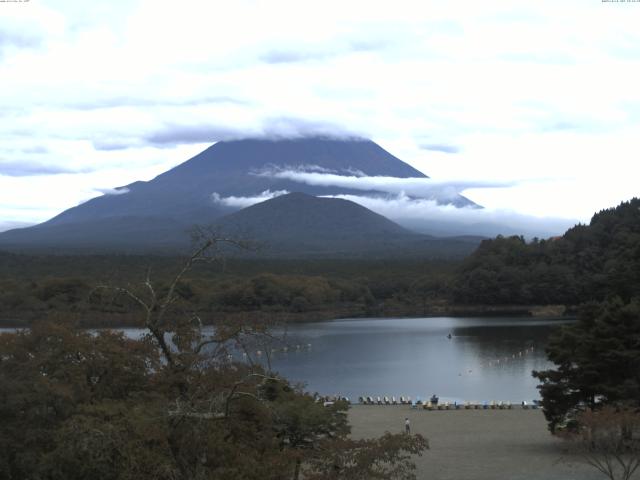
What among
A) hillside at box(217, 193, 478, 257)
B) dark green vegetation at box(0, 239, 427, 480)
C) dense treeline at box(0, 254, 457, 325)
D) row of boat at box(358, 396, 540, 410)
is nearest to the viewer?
dark green vegetation at box(0, 239, 427, 480)

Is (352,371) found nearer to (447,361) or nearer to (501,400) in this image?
(447,361)

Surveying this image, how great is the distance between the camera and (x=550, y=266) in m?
77.8

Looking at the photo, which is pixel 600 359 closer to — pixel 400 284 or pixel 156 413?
pixel 156 413

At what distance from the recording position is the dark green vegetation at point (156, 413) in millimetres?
8711

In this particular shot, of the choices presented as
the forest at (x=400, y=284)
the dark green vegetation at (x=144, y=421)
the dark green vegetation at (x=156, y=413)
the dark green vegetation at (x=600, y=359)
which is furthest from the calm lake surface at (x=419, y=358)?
the dark green vegetation at (x=156, y=413)

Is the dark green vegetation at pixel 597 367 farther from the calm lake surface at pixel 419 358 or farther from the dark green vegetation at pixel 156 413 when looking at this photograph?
the calm lake surface at pixel 419 358

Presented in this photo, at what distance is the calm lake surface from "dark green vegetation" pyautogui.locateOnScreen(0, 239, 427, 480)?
10657mm

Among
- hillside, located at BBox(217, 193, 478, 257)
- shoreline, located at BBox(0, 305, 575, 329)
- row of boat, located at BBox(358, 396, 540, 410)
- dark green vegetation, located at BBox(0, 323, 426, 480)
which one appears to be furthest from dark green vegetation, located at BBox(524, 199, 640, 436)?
hillside, located at BBox(217, 193, 478, 257)

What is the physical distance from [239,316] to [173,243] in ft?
449

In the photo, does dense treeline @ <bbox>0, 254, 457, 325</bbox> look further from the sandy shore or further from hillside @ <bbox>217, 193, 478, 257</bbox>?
hillside @ <bbox>217, 193, 478, 257</bbox>

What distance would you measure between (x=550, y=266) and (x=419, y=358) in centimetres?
3726

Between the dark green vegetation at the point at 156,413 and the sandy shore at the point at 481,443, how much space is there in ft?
14.1

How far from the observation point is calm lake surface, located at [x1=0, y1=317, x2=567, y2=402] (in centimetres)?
3350

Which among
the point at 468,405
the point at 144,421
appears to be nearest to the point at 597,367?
the point at 468,405
